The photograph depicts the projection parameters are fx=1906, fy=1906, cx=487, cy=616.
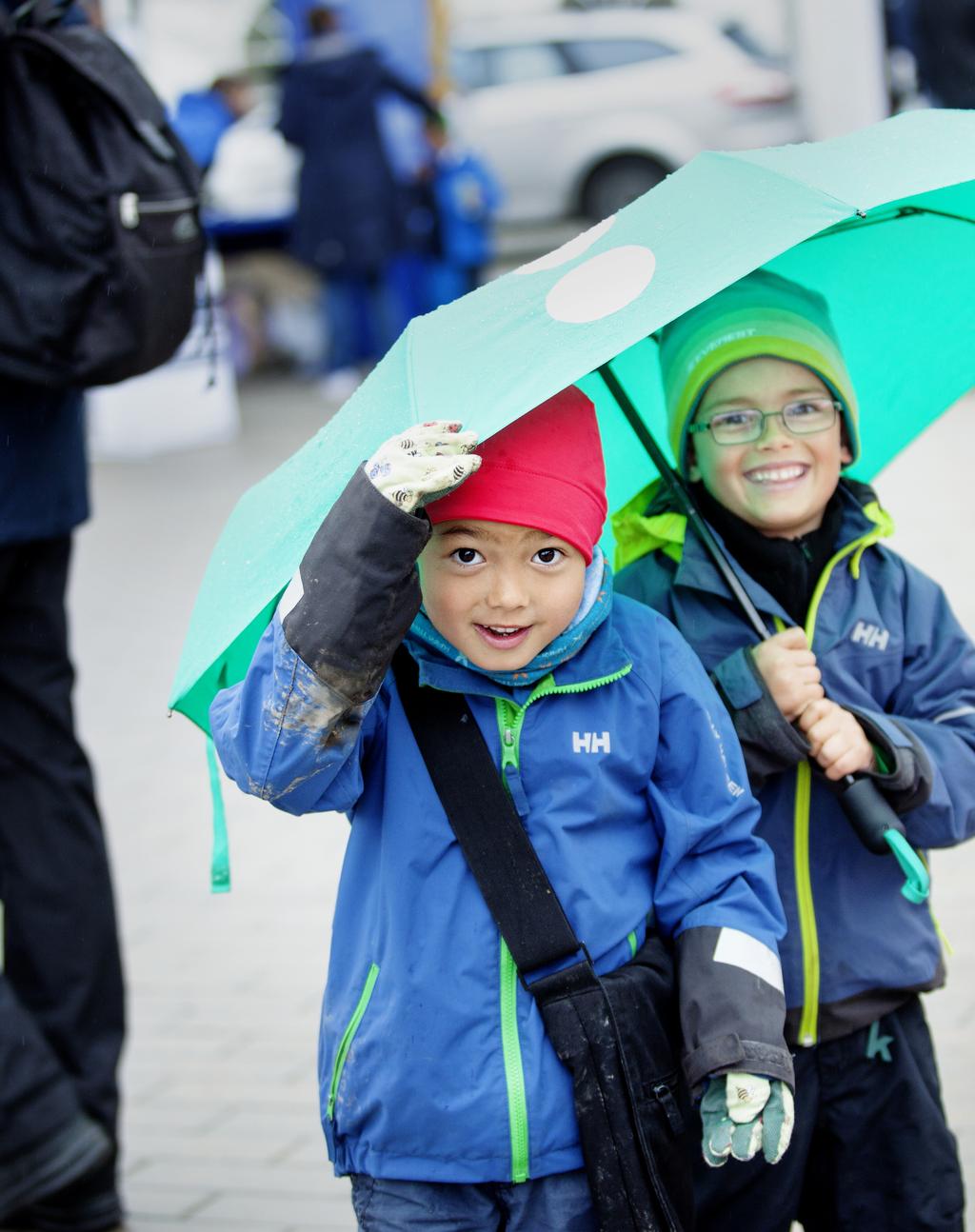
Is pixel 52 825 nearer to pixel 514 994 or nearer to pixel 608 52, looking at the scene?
pixel 514 994

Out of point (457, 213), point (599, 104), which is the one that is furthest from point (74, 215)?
point (599, 104)

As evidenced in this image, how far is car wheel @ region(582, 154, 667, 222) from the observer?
56.3 ft

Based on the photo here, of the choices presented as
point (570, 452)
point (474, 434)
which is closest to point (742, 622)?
point (570, 452)

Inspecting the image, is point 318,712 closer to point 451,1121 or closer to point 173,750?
point 451,1121

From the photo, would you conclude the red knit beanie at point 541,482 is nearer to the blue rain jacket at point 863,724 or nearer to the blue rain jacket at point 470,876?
the blue rain jacket at point 470,876

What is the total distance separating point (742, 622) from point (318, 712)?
84cm

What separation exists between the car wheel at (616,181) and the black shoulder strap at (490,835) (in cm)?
1513

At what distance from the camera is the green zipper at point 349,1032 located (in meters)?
2.45

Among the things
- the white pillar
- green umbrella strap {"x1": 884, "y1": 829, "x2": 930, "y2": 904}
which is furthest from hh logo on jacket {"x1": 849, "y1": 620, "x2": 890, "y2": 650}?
the white pillar

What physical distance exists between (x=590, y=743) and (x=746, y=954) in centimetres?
33

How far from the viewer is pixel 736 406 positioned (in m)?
2.83

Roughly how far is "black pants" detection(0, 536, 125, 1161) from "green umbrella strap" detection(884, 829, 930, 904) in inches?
69.2

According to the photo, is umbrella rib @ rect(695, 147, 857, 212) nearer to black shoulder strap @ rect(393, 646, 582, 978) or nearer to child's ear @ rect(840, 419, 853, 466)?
child's ear @ rect(840, 419, 853, 466)

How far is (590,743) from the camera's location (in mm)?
2441
